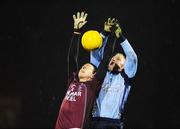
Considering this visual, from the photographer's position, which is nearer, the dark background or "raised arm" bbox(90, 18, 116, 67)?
"raised arm" bbox(90, 18, 116, 67)

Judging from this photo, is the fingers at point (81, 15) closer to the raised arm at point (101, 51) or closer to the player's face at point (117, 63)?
the raised arm at point (101, 51)

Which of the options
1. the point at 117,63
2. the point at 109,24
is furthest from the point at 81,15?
the point at 117,63

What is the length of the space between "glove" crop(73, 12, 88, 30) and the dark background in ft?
0.10

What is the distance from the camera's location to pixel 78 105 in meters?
2.02

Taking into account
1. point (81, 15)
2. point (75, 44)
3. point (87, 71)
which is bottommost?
point (87, 71)

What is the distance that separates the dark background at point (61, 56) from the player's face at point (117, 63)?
5.0 inches

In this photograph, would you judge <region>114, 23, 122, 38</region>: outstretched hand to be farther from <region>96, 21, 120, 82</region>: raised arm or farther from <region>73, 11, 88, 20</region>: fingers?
<region>73, 11, 88, 20</region>: fingers

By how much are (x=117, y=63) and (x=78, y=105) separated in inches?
9.0

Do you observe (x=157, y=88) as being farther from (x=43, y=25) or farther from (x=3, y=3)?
(x=3, y=3)

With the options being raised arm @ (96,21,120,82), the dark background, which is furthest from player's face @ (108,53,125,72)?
the dark background

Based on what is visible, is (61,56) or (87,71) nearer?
(87,71)

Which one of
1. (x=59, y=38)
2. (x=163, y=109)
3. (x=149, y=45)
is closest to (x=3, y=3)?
(x=59, y=38)

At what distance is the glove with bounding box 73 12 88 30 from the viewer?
6.91 ft

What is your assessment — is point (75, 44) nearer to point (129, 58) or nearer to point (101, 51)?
point (101, 51)
